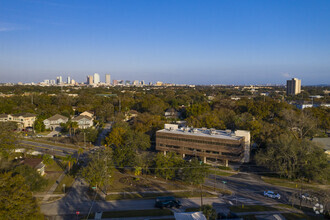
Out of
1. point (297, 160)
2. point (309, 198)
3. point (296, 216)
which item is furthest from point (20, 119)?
point (309, 198)

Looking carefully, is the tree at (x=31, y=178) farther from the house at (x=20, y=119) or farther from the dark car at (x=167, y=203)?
the house at (x=20, y=119)

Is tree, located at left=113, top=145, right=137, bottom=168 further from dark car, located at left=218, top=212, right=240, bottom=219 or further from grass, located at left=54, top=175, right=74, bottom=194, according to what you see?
dark car, located at left=218, top=212, right=240, bottom=219

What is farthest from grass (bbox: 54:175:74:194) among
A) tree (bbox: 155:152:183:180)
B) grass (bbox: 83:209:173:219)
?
tree (bbox: 155:152:183:180)

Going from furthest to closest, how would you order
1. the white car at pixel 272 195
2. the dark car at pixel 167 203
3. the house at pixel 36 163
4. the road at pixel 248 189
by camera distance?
the house at pixel 36 163, the white car at pixel 272 195, the road at pixel 248 189, the dark car at pixel 167 203

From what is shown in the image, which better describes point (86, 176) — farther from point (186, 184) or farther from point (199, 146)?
point (199, 146)

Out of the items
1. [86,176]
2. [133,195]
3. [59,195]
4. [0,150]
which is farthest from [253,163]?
[0,150]

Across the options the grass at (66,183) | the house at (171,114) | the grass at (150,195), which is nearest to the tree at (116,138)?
the grass at (66,183)
